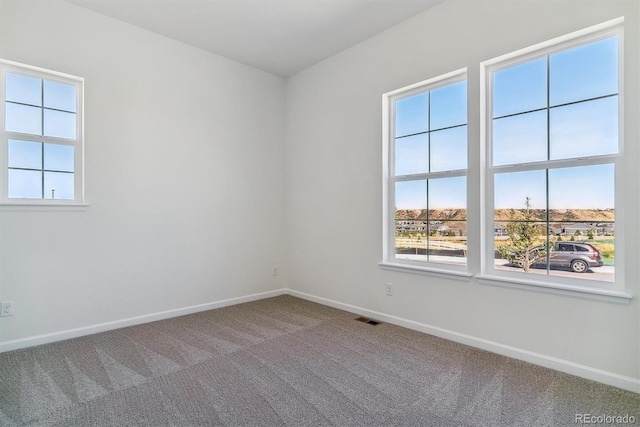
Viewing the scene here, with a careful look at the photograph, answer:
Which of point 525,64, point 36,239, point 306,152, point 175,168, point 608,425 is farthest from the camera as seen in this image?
point 306,152

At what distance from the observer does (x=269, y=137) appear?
462 cm

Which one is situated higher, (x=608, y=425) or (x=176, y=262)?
(x=176, y=262)

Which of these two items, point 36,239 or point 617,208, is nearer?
point 617,208

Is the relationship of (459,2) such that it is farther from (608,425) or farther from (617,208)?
(608,425)

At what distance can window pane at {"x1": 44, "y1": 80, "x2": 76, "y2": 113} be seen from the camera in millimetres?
3047

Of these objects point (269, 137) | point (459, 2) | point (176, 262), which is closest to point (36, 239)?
point (176, 262)

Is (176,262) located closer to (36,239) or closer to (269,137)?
(36,239)

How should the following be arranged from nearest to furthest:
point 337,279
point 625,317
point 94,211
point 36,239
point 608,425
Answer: point 608,425
point 625,317
point 36,239
point 94,211
point 337,279

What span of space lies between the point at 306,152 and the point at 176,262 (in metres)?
2.13

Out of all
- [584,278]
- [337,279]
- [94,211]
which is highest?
[94,211]

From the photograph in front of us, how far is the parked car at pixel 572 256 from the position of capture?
236cm

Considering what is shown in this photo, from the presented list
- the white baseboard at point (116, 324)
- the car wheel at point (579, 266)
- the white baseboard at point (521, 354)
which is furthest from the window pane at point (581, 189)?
the white baseboard at point (116, 324)

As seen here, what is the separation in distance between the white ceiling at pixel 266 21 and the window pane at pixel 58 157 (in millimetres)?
1346

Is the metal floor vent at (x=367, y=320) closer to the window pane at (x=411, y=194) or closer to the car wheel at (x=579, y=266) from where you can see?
the window pane at (x=411, y=194)
